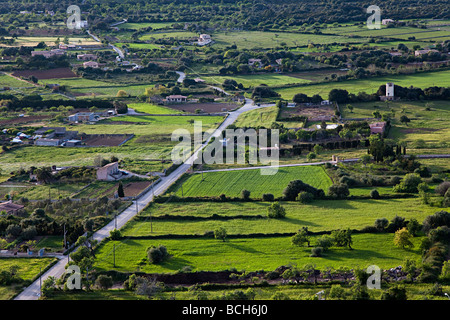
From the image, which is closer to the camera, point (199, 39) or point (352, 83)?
point (352, 83)

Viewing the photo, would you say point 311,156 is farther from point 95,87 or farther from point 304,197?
point 95,87

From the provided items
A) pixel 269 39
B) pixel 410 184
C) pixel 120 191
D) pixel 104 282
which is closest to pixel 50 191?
pixel 120 191

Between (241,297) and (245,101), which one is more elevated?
(245,101)

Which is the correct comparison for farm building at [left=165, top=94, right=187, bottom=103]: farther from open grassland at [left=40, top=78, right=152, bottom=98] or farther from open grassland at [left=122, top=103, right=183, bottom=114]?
open grassland at [left=40, top=78, right=152, bottom=98]

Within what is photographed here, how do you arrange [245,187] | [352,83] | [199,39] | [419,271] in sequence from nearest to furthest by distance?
1. [419,271]
2. [245,187]
3. [352,83]
4. [199,39]

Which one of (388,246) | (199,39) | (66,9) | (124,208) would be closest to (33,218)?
(124,208)

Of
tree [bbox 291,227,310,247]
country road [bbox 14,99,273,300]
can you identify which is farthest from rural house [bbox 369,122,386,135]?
tree [bbox 291,227,310,247]

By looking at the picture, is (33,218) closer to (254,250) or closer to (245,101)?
(254,250)
